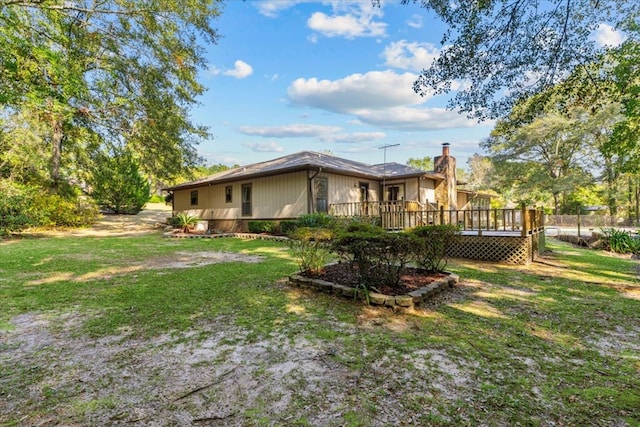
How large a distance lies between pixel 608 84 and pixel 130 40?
14870 millimetres

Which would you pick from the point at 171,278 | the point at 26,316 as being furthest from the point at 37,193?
the point at 26,316

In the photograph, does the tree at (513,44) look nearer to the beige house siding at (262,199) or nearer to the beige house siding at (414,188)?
the beige house siding at (262,199)

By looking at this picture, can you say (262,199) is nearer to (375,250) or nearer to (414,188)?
(414,188)

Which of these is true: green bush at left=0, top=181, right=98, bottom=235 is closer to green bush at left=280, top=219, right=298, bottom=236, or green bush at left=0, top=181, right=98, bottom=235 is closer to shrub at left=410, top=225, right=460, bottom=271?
green bush at left=280, top=219, right=298, bottom=236

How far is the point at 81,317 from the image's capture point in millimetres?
3959

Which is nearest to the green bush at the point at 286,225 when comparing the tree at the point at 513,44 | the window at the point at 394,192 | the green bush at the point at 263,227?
the green bush at the point at 263,227

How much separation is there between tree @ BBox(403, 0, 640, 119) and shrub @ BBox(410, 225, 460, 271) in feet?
7.91

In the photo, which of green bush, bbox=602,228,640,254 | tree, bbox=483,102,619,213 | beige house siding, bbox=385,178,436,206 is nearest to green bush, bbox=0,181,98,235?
beige house siding, bbox=385,178,436,206

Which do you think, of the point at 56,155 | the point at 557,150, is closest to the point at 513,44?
the point at 56,155

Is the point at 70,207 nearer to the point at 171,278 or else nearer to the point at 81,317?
the point at 171,278

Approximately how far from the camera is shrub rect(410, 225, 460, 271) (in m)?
5.32

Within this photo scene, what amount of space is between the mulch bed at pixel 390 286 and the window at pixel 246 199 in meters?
10.5

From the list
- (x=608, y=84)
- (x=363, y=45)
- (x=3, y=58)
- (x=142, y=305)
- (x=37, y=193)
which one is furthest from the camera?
(x=37, y=193)

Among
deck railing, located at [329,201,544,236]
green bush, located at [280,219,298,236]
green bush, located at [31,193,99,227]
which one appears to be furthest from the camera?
green bush, located at [31,193,99,227]
